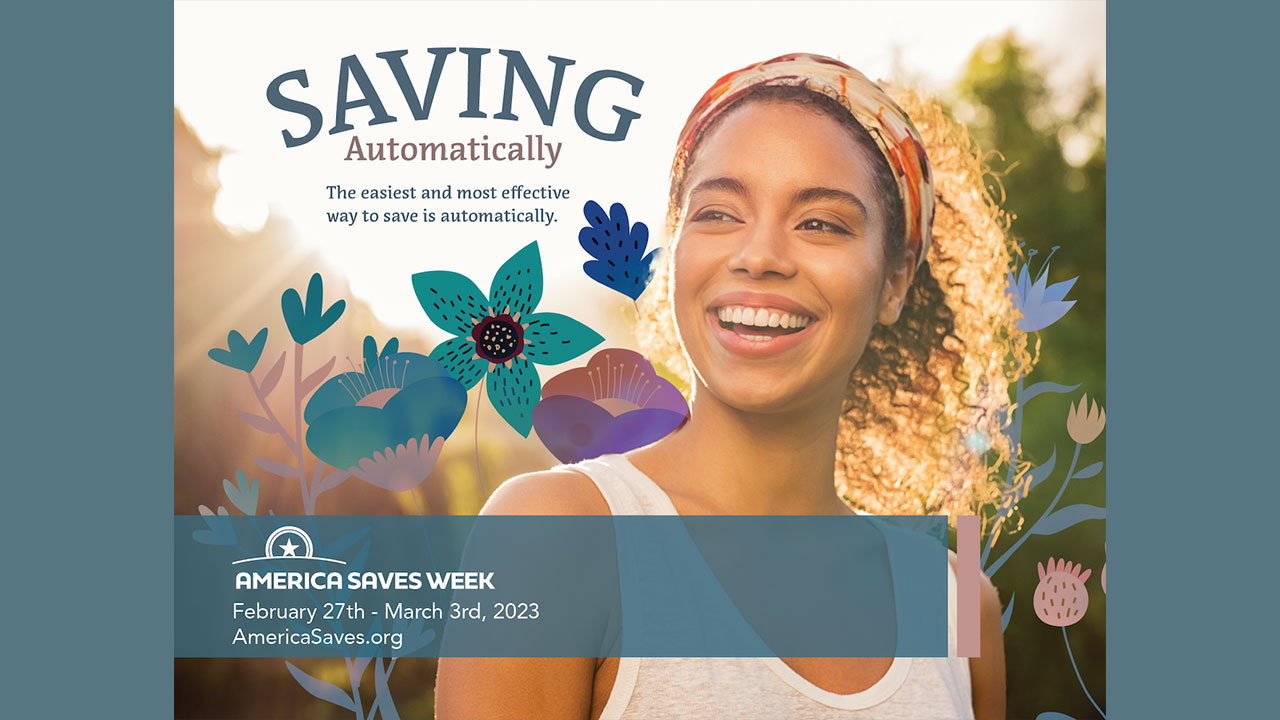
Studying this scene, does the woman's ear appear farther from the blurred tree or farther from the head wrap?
the blurred tree

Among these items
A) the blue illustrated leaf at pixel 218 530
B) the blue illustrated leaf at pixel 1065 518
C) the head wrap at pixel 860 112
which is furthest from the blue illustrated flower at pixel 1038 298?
the blue illustrated leaf at pixel 218 530

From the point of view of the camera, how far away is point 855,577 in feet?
9.20

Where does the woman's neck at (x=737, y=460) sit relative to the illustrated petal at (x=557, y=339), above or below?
below

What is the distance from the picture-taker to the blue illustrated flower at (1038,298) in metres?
3.02

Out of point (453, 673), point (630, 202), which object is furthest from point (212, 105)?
point (453, 673)

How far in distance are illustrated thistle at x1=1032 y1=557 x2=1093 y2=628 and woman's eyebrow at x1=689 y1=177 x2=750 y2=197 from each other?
1.37 metres

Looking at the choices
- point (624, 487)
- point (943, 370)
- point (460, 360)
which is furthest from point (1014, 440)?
point (460, 360)

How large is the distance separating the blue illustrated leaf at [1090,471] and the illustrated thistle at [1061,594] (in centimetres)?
25

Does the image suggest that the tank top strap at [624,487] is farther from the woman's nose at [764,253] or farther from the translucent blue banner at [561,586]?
the woman's nose at [764,253]

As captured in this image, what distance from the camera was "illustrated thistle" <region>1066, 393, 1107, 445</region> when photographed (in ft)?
9.80

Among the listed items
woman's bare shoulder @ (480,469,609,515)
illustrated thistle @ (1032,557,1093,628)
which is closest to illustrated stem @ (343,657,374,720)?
woman's bare shoulder @ (480,469,609,515)

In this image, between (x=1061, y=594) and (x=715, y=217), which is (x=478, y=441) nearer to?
(x=715, y=217)

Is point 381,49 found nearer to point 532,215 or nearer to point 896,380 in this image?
point 532,215

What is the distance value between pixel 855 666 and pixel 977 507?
2.15 feet
